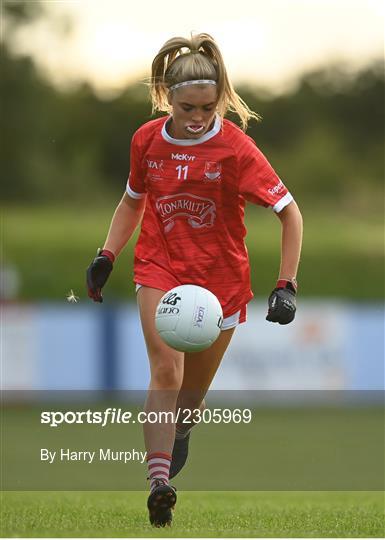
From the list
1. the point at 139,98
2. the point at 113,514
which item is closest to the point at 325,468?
the point at 113,514

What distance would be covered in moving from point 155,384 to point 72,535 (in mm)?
984

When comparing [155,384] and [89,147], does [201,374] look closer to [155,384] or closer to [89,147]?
[155,384]

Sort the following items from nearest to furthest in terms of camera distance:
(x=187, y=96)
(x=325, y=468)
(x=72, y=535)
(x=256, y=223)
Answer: (x=72, y=535) → (x=187, y=96) → (x=325, y=468) → (x=256, y=223)

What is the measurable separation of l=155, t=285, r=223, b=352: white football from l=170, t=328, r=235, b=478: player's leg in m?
0.48

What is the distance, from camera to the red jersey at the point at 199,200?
21.6 feet

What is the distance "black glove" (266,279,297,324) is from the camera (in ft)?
21.3

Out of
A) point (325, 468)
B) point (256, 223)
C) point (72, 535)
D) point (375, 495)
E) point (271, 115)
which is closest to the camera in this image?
point (72, 535)

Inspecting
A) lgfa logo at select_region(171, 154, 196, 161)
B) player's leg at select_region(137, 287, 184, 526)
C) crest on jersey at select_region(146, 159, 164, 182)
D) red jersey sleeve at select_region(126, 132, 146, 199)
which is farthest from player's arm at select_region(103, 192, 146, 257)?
player's leg at select_region(137, 287, 184, 526)

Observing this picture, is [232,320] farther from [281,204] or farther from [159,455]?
[159,455]

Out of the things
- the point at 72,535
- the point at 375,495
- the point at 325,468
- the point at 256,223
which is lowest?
the point at 256,223

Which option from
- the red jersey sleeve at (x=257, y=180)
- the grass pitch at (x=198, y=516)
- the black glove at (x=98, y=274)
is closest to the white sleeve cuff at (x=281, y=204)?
the red jersey sleeve at (x=257, y=180)

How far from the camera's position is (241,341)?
730 inches

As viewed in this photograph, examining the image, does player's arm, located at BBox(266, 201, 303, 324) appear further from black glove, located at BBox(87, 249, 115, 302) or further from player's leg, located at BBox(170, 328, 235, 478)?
black glove, located at BBox(87, 249, 115, 302)

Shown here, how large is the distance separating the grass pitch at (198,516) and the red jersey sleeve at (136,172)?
1744 millimetres
